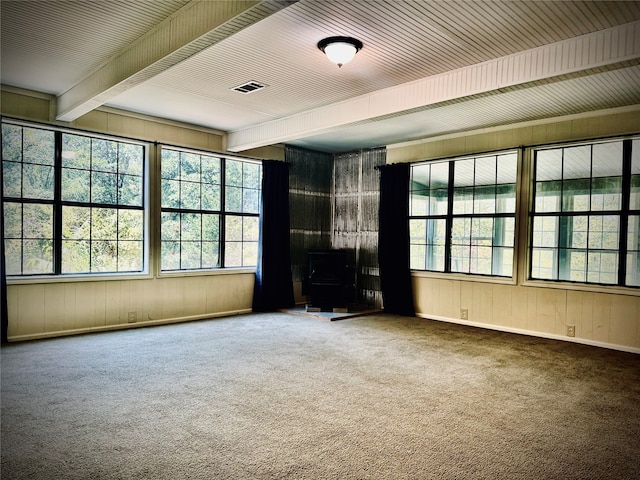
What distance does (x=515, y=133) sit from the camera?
607cm

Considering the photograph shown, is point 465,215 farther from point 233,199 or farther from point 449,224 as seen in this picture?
point 233,199

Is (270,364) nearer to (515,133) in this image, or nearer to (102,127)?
(102,127)

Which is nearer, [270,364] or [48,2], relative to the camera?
[48,2]

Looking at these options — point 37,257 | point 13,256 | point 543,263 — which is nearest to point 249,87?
point 37,257

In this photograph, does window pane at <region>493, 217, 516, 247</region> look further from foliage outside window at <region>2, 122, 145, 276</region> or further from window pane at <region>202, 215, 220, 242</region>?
foliage outside window at <region>2, 122, 145, 276</region>

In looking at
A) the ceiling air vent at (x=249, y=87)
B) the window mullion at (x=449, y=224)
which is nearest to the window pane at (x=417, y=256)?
the window mullion at (x=449, y=224)

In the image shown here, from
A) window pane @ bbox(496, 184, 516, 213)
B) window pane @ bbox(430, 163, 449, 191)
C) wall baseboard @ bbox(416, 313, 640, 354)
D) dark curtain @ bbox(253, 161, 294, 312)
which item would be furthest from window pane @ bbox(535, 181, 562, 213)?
dark curtain @ bbox(253, 161, 294, 312)

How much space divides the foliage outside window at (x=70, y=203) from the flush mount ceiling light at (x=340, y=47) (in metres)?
3.52

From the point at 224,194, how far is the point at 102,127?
1.96 m

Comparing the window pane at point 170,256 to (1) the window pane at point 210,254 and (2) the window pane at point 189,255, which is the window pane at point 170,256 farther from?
(1) the window pane at point 210,254

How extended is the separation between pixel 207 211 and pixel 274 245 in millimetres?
1256

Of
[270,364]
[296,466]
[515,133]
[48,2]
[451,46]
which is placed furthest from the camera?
[515,133]

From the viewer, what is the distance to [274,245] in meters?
7.32

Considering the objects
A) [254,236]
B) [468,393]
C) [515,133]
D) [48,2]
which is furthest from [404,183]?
[48,2]
